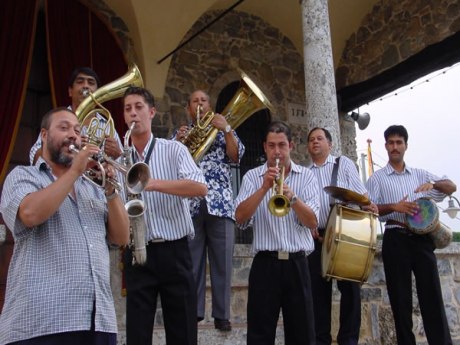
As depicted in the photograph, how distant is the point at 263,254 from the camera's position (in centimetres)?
381

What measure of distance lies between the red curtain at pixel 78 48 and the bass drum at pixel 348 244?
428 cm

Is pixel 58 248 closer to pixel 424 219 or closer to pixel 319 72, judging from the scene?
pixel 424 219

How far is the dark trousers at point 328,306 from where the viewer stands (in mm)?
4496

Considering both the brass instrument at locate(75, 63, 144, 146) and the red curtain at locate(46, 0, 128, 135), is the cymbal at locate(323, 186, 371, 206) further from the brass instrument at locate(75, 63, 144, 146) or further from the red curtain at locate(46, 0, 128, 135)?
the red curtain at locate(46, 0, 128, 135)

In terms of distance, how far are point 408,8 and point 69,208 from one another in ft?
26.2

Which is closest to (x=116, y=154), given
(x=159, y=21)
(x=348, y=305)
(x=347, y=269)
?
(x=347, y=269)

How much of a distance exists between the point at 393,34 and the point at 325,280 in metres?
6.05

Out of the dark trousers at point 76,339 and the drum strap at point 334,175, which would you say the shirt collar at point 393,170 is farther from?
the dark trousers at point 76,339

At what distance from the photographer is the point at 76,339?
8.08 feet

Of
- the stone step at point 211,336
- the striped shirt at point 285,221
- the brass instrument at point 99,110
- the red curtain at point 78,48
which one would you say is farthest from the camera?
the red curtain at point 78,48

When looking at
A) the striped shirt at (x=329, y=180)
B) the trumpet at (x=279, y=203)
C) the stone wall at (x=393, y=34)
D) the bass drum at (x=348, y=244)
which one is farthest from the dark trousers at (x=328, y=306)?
the stone wall at (x=393, y=34)

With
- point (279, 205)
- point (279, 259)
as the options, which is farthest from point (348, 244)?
point (279, 205)

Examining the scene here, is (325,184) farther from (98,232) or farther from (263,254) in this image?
(98,232)

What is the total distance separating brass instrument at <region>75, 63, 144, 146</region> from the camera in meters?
3.44
